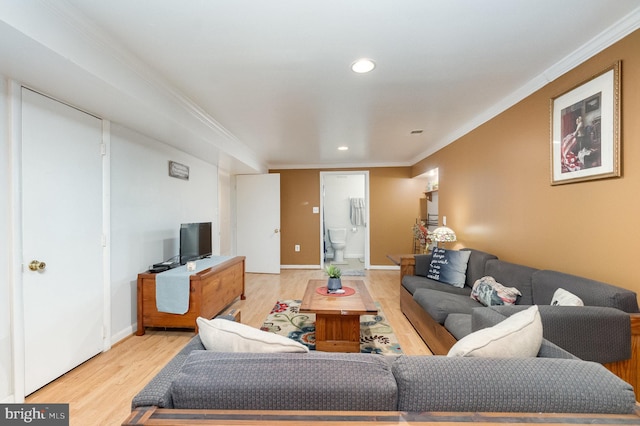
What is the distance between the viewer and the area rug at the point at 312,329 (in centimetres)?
255

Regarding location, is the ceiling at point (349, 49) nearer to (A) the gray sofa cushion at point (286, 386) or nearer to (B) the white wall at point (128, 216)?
(B) the white wall at point (128, 216)

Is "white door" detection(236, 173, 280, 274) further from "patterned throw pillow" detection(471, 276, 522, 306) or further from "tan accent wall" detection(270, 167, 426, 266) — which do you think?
"patterned throw pillow" detection(471, 276, 522, 306)

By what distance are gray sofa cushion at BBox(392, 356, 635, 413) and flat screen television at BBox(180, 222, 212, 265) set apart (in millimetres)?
2991

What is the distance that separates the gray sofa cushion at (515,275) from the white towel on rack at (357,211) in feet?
16.1

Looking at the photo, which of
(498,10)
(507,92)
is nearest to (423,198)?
(507,92)

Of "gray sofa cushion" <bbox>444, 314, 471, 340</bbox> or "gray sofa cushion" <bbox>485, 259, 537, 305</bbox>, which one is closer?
"gray sofa cushion" <bbox>444, 314, 471, 340</bbox>

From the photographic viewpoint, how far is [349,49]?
1.86 metres

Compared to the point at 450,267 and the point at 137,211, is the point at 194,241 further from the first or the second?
the point at 450,267

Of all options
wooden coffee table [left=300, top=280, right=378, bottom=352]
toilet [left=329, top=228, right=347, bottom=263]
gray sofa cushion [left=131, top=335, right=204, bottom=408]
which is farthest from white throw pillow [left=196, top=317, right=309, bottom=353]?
toilet [left=329, top=228, right=347, bottom=263]

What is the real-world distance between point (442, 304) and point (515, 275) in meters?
0.66

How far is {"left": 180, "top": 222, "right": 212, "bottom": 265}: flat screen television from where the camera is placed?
3.20 meters

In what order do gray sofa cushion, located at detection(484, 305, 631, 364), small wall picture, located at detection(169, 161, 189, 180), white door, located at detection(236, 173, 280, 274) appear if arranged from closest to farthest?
gray sofa cushion, located at detection(484, 305, 631, 364)
small wall picture, located at detection(169, 161, 189, 180)
white door, located at detection(236, 173, 280, 274)

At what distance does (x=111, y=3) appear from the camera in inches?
57.6

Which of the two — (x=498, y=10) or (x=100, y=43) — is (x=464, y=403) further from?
(x=100, y=43)
